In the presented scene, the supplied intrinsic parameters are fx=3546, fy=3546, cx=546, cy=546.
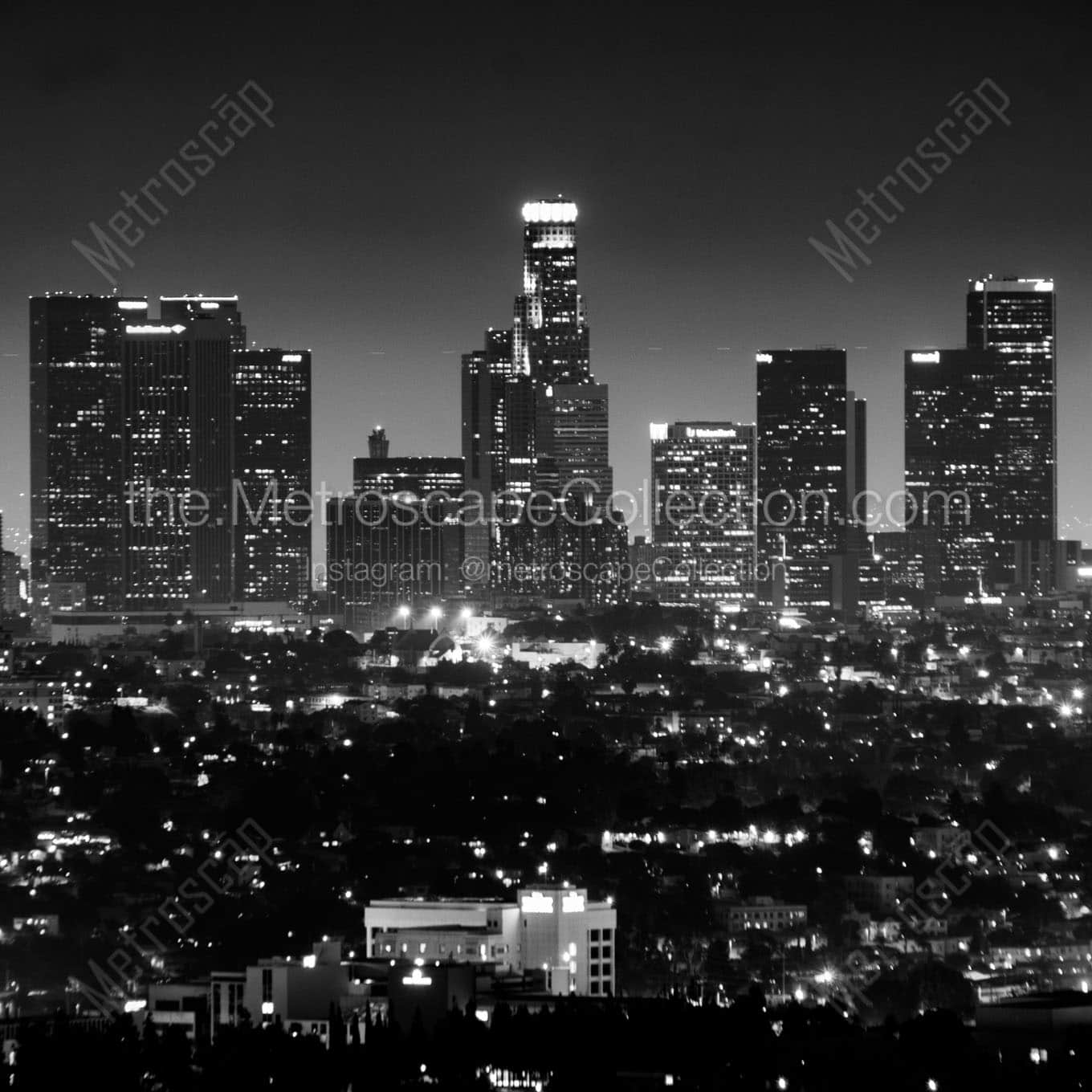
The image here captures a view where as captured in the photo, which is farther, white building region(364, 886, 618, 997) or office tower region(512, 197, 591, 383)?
office tower region(512, 197, 591, 383)

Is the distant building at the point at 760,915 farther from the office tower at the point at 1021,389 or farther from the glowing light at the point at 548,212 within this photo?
the office tower at the point at 1021,389

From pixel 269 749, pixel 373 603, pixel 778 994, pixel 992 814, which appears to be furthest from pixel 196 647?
pixel 778 994

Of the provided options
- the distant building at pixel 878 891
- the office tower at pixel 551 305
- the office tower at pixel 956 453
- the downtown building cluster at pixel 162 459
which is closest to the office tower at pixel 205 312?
the downtown building cluster at pixel 162 459

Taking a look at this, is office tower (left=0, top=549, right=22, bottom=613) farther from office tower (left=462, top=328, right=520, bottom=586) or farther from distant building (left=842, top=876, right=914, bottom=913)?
distant building (left=842, top=876, right=914, bottom=913)

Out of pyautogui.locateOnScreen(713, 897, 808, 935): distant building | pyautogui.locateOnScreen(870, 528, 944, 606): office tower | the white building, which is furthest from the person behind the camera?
pyautogui.locateOnScreen(870, 528, 944, 606): office tower

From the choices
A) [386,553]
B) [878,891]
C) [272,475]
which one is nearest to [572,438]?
[386,553]

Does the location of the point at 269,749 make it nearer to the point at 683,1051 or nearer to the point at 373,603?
the point at 683,1051

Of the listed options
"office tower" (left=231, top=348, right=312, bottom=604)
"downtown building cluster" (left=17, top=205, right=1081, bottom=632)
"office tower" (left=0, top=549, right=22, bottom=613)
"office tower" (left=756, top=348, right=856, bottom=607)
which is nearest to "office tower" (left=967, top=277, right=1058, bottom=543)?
"downtown building cluster" (left=17, top=205, right=1081, bottom=632)
